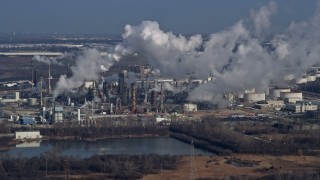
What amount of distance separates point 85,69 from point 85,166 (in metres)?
9.70

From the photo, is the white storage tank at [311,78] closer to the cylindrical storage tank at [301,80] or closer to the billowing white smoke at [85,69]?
the cylindrical storage tank at [301,80]

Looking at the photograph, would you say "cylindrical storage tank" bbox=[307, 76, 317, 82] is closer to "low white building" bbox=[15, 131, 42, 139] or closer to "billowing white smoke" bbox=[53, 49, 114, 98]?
"billowing white smoke" bbox=[53, 49, 114, 98]

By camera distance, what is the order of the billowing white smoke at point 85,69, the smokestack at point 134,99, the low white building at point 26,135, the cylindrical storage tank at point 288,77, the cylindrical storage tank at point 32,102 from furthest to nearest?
the cylindrical storage tank at point 288,77 < the cylindrical storage tank at point 32,102 < the billowing white smoke at point 85,69 < the smokestack at point 134,99 < the low white building at point 26,135

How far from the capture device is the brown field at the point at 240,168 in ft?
45.5

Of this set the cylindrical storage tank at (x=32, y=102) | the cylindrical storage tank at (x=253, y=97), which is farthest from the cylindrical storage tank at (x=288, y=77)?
the cylindrical storage tank at (x=32, y=102)

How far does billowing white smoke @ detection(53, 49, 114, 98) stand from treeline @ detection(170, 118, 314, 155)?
159 inches

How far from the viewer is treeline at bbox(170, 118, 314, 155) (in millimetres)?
16438

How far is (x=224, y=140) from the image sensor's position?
17750mm

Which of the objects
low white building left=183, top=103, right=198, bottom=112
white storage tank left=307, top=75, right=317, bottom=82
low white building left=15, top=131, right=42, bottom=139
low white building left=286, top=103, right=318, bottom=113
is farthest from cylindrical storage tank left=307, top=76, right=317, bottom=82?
low white building left=15, top=131, right=42, bottom=139

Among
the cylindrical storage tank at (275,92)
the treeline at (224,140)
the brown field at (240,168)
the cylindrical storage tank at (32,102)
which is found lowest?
the brown field at (240,168)

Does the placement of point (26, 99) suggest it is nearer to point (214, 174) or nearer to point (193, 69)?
point (193, 69)

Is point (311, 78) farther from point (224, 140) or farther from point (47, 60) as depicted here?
point (224, 140)

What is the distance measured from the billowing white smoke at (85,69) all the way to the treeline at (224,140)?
4029mm

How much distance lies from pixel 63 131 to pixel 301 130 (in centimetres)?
541
